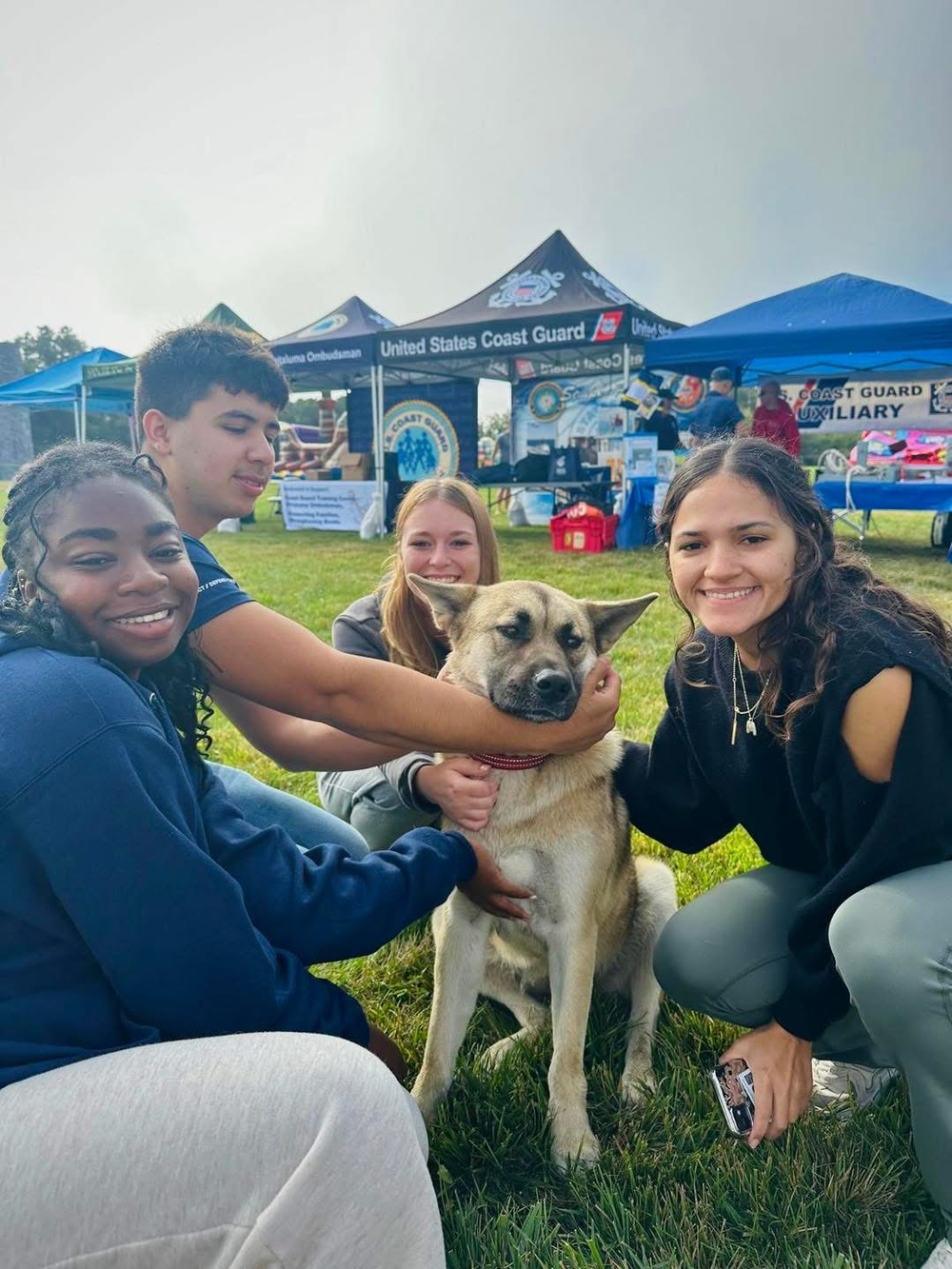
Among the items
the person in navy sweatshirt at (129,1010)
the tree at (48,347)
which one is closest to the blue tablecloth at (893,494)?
the person in navy sweatshirt at (129,1010)

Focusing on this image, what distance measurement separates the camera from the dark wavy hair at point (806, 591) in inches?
73.7

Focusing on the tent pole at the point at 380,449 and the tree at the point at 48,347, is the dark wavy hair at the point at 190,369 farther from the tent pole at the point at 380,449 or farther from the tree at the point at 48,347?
the tree at the point at 48,347

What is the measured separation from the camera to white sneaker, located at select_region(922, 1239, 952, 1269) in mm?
1540

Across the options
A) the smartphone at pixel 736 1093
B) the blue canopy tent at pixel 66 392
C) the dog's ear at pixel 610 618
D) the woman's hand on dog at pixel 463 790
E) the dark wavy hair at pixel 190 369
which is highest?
the blue canopy tent at pixel 66 392

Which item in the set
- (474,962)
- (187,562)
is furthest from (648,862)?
(187,562)

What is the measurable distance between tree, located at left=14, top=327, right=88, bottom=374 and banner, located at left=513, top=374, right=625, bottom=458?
28854 millimetres

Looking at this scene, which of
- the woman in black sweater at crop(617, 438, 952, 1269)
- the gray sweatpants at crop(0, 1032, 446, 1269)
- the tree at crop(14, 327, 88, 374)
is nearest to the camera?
the gray sweatpants at crop(0, 1032, 446, 1269)

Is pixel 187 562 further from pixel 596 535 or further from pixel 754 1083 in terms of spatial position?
pixel 596 535

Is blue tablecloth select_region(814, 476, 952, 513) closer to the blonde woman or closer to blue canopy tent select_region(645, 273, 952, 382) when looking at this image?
blue canopy tent select_region(645, 273, 952, 382)

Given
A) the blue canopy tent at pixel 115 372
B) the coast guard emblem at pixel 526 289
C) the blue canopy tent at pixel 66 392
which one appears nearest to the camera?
the coast guard emblem at pixel 526 289

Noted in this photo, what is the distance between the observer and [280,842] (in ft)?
5.57

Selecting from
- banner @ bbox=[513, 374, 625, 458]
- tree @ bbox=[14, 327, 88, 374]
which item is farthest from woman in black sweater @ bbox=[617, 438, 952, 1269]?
tree @ bbox=[14, 327, 88, 374]

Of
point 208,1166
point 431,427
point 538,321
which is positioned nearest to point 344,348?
point 431,427

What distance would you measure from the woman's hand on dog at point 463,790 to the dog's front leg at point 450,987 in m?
0.22
